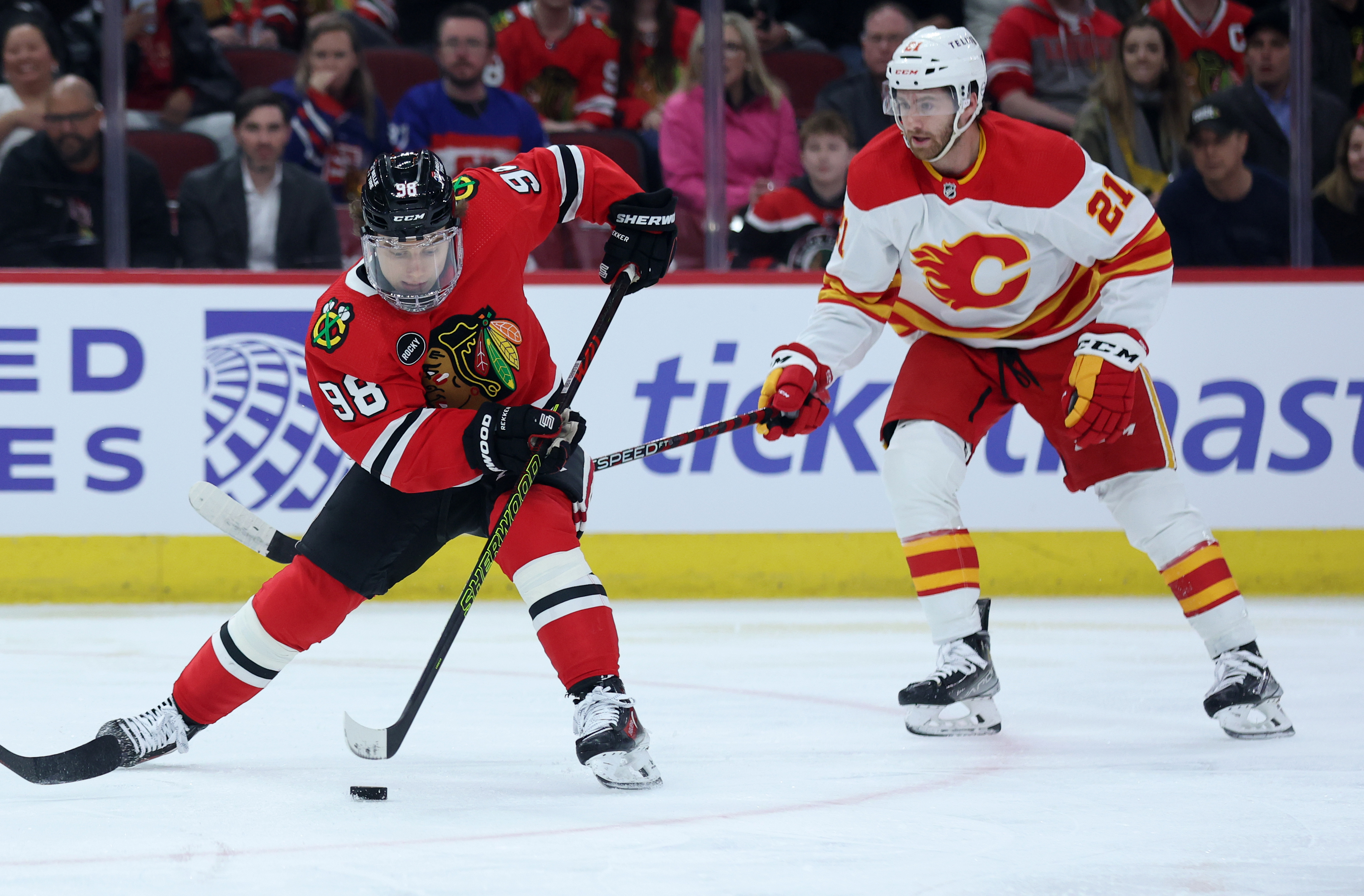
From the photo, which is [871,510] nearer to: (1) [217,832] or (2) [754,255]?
(2) [754,255]

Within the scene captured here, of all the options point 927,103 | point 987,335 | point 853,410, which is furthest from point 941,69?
point 853,410

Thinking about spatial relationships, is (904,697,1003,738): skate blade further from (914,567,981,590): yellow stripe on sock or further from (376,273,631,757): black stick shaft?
(376,273,631,757): black stick shaft

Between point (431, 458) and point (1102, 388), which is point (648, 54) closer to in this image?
point (1102, 388)

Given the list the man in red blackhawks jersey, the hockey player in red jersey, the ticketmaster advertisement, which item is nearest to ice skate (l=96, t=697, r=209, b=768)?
the man in red blackhawks jersey

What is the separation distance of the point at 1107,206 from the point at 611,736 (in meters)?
1.30

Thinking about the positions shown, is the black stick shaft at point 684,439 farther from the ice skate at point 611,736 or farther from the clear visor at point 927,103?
the clear visor at point 927,103

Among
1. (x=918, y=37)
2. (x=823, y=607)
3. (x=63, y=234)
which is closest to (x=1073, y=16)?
(x=823, y=607)

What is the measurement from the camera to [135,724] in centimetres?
251

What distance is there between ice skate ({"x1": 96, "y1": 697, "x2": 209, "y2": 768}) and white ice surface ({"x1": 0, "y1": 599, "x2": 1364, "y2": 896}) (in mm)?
37

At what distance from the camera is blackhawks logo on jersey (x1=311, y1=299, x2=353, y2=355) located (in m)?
2.39

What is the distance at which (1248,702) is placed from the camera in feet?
9.23

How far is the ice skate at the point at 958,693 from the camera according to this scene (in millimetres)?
2848

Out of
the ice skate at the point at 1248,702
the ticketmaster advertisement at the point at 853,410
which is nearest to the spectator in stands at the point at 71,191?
the ticketmaster advertisement at the point at 853,410

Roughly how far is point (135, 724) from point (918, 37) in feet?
5.66
